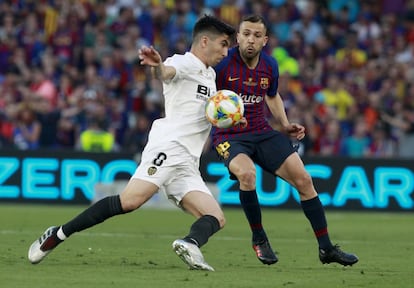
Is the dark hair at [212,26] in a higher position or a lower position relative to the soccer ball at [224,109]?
higher

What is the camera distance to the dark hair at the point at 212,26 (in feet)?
31.0

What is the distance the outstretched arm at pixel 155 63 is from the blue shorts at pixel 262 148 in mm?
1314

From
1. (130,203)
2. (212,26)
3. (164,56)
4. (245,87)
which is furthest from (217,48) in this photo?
(164,56)

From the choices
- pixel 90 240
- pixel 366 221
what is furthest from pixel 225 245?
pixel 366 221

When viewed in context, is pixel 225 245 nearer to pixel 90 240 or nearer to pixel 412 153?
pixel 90 240

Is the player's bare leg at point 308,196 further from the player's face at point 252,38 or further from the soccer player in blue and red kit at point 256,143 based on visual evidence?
the player's face at point 252,38

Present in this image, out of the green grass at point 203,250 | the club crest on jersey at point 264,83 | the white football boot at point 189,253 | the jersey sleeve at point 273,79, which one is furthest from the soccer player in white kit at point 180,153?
the jersey sleeve at point 273,79

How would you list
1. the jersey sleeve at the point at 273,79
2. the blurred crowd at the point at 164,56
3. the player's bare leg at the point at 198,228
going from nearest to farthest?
1. the player's bare leg at the point at 198,228
2. the jersey sleeve at the point at 273,79
3. the blurred crowd at the point at 164,56

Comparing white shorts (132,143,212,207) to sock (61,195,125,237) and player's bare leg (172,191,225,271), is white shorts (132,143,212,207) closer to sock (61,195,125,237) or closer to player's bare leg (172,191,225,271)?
player's bare leg (172,191,225,271)

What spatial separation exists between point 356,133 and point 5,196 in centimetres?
643

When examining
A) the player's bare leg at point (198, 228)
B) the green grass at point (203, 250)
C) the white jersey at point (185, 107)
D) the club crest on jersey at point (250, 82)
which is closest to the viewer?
the green grass at point (203, 250)

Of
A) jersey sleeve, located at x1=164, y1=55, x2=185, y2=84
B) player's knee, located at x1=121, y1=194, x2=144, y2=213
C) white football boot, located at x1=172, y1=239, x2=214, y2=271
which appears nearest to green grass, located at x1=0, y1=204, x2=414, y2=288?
white football boot, located at x1=172, y1=239, x2=214, y2=271

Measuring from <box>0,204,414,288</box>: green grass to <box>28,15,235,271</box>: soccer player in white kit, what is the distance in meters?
0.39

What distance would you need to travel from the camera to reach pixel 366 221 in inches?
681
